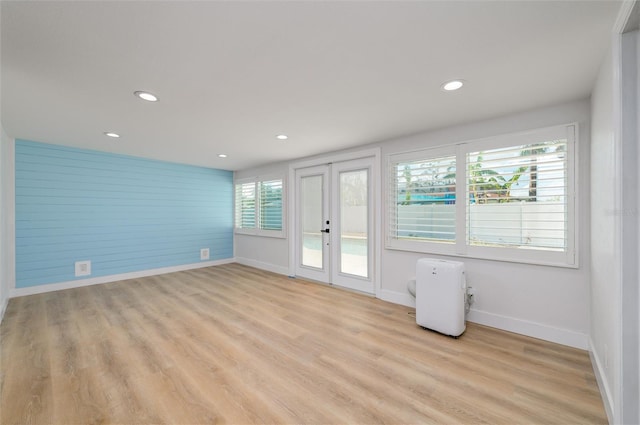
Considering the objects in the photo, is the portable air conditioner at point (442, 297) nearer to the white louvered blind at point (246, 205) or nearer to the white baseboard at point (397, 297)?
the white baseboard at point (397, 297)

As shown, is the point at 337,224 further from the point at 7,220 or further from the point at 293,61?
the point at 7,220

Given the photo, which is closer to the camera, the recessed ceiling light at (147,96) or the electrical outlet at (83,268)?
the recessed ceiling light at (147,96)

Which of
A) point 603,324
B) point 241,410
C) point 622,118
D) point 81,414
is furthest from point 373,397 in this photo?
point 622,118

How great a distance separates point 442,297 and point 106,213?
5576 mm

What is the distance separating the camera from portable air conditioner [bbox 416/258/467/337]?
8.71ft

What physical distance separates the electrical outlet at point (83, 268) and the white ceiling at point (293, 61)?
7.84 feet

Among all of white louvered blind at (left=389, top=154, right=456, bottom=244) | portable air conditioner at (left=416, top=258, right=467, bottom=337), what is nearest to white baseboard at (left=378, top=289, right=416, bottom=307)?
portable air conditioner at (left=416, top=258, right=467, bottom=337)

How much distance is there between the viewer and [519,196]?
2.68 meters

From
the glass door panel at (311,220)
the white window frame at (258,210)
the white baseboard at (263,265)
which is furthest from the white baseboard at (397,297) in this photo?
the white window frame at (258,210)

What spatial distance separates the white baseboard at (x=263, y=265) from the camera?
540 cm

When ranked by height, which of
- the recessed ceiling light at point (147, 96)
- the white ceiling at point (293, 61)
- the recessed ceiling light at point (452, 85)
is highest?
the recessed ceiling light at point (147, 96)

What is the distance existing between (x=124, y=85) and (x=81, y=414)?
2.40 m

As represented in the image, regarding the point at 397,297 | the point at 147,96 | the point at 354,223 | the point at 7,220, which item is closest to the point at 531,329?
the point at 397,297

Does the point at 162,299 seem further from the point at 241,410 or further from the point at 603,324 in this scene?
the point at 603,324
